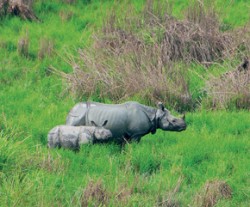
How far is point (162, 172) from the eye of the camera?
9.62 metres

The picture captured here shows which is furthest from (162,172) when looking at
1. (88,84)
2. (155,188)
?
(88,84)

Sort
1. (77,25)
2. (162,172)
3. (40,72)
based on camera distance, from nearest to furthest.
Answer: (162,172), (40,72), (77,25)

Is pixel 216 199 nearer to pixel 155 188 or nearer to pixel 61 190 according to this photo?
pixel 155 188

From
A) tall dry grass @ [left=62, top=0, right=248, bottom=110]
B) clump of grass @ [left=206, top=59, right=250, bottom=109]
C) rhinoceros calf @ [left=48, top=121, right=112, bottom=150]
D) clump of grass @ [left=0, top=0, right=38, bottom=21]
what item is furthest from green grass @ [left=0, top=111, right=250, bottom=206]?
clump of grass @ [left=0, top=0, right=38, bottom=21]

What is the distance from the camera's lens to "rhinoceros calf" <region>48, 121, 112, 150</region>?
10.3m

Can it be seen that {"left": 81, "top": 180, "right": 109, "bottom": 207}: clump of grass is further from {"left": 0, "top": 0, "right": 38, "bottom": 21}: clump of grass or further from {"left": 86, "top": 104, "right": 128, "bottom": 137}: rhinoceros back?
{"left": 0, "top": 0, "right": 38, "bottom": 21}: clump of grass

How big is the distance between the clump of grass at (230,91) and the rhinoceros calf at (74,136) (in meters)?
2.50

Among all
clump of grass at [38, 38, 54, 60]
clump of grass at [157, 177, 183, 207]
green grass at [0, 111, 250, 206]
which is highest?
clump of grass at [157, 177, 183, 207]

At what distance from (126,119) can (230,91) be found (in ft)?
7.53

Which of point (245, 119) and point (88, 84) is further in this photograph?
point (88, 84)

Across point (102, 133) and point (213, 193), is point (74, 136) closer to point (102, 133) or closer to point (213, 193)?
point (102, 133)

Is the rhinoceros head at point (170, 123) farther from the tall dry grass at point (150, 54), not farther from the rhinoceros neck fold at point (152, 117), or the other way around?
the tall dry grass at point (150, 54)

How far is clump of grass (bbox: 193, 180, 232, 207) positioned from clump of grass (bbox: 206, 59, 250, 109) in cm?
331

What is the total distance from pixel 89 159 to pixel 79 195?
1566 millimetres
